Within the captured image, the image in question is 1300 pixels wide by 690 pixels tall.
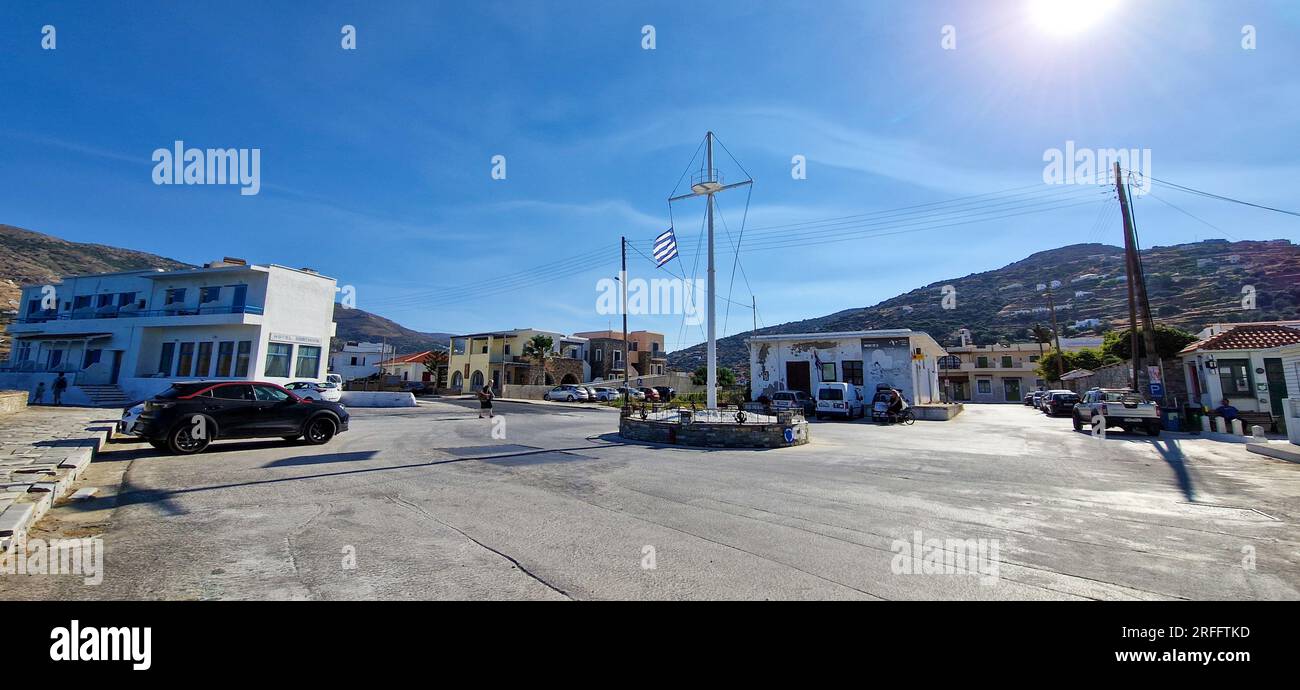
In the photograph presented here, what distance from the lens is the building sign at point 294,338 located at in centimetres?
3220

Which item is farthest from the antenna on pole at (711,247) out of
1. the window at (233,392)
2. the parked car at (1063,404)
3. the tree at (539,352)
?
the tree at (539,352)

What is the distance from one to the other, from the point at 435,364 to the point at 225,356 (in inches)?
1310

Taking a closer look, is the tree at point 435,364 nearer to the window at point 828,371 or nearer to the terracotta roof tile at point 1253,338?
the window at point 828,371

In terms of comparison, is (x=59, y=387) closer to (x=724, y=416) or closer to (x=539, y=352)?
(x=539, y=352)

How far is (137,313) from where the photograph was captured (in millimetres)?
33438

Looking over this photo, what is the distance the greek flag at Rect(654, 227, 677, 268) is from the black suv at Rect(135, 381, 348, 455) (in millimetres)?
12016

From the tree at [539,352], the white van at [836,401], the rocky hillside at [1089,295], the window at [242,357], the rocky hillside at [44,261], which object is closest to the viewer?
the white van at [836,401]

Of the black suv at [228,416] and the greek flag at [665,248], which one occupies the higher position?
the greek flag at [665,248]

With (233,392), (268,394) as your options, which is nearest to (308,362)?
(268,394)

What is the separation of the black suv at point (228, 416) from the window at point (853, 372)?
96.4 ft

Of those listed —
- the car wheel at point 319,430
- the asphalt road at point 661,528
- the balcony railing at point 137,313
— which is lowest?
the asphalt road at point 661,528

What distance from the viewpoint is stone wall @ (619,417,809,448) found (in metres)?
15.3

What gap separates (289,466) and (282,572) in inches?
262

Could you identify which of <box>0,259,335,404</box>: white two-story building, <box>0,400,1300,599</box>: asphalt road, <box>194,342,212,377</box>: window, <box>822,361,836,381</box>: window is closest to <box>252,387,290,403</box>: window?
<box>0,400,1300,599</box>: asphalt road
